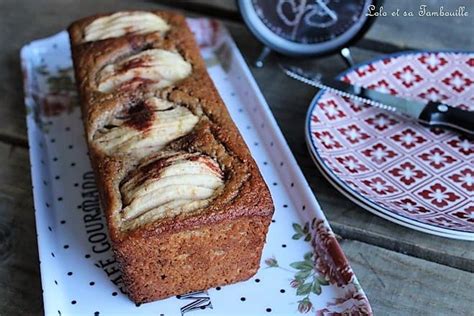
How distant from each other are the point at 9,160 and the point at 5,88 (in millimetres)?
207

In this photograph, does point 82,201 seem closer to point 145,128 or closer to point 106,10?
point 145,128

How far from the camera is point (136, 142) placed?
945 mm

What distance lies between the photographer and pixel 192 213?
0.84m

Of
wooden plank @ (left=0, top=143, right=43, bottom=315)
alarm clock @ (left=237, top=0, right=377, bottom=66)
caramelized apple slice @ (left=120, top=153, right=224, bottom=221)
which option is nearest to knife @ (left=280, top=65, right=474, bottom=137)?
alarm clock @ (left=237, top=0, right=377, bottom=66)

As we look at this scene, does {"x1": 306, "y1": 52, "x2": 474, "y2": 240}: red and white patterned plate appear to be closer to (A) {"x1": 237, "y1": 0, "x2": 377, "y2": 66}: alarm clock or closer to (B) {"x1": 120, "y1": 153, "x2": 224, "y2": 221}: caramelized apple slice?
(A) {"x1": 237, "y1": 0, "x2": 377, "y2": 66}: alarm clock

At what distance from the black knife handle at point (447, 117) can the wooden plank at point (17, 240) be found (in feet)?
2.10

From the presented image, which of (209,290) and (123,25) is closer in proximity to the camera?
(209,290)

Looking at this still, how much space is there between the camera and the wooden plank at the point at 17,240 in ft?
3.06

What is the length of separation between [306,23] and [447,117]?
0.30 metres

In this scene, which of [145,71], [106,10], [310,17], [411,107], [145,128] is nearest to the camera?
[145,128]

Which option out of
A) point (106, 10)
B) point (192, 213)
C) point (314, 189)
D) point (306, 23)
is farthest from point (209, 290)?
point (106, 10)

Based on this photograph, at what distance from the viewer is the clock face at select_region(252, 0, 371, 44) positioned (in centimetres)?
125

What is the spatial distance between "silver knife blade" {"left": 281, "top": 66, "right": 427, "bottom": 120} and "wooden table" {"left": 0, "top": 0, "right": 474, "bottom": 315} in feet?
0.24

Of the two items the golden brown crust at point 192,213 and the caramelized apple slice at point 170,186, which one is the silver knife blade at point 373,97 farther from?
the caramelized apple slice at point 170,186
